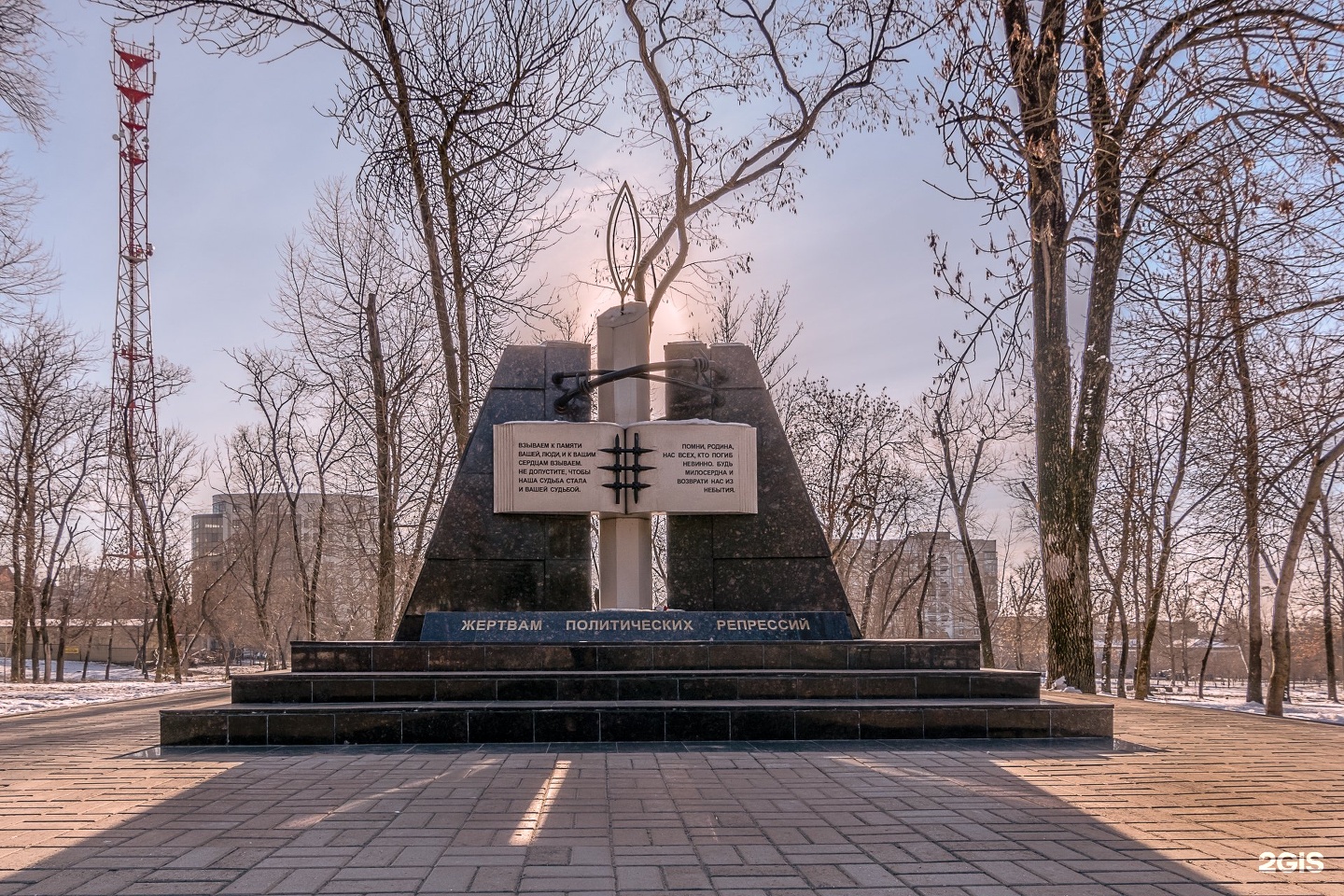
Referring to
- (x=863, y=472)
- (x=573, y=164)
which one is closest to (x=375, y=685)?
(x=573, y=164)

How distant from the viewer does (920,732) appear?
259 inches

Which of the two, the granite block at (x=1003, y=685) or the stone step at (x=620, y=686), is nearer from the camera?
the stone step at (x=620, y=686)

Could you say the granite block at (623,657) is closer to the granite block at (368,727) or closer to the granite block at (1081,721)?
the granite block at (368,727)

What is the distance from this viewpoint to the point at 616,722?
6.43 metres

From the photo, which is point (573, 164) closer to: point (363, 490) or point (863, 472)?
point (363, 490)

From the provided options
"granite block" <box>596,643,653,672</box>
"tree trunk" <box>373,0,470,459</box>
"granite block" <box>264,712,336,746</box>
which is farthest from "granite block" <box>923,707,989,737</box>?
"tree trunk" <box>373,0,470,459</box>

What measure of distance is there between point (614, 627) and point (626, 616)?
0.58ft

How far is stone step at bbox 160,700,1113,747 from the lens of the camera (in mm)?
6332

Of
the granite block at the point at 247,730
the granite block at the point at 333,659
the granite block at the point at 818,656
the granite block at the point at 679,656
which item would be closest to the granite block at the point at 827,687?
the granite block at the point at 818,656

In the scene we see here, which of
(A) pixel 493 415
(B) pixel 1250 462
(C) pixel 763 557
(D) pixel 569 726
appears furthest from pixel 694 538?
(B) pixel 1250 462

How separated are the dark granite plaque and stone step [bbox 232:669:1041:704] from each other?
26.5 inches

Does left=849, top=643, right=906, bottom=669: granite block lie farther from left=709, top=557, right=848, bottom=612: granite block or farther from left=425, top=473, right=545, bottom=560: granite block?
left=425, top=473, right=545, bottom=560: granite block

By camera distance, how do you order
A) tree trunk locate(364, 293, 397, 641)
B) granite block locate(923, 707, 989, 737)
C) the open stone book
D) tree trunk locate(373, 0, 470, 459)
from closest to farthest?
granite block locate(923, 707, 989, 737)
the open stone book
tree trunk locate(373, 0, 470, 459)
tree trunk locate(364, 293, 397, 641)

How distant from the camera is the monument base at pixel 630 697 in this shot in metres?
6.37
